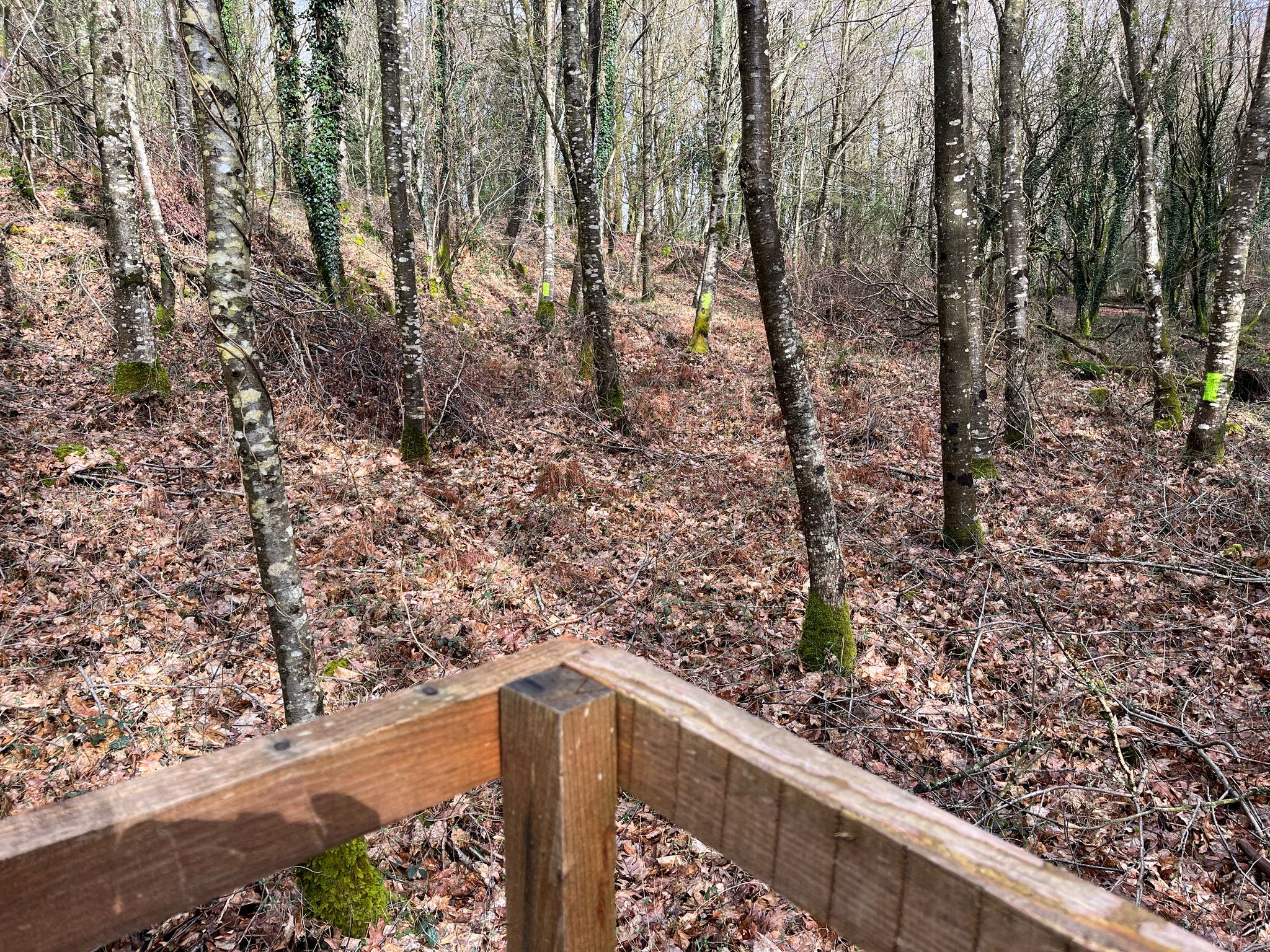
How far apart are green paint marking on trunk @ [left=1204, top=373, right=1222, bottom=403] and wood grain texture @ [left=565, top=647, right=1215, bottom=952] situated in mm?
10488

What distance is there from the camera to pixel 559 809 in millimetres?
1152

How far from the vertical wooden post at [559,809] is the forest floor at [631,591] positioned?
265 cm

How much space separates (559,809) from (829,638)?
4.52 meters

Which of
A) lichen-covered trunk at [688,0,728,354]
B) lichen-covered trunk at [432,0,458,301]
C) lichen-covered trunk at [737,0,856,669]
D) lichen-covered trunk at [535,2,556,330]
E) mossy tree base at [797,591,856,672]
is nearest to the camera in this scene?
lichen-covered trunk at [737,0,856,669]

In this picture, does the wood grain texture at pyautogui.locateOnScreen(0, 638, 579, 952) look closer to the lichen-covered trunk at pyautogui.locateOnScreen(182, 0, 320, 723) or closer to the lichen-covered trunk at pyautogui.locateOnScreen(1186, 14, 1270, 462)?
the lichen-covered trunk at pyautogui.locateOnScreen(182, 0, 320, 723)

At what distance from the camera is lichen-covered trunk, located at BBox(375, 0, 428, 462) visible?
8.29m

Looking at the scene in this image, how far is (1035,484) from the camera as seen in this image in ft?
28.8

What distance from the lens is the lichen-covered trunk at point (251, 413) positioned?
3.00 m

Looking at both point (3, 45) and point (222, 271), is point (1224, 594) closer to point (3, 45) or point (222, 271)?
point (222, 271)

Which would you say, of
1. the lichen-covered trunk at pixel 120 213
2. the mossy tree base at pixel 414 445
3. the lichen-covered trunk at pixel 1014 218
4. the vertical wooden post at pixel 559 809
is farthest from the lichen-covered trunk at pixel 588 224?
the vertical wooden post at pixel 559 809

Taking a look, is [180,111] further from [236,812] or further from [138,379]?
[236,812]

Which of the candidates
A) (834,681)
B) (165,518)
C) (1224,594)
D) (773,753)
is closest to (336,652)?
(165,518)

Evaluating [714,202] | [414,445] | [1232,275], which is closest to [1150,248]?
[1232,275]

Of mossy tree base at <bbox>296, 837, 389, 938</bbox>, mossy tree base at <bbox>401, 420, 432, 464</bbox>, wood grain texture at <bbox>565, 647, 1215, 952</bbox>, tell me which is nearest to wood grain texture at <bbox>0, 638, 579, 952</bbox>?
wood grain texture at <bbox>565, 647, 1215, 952</bbox>
